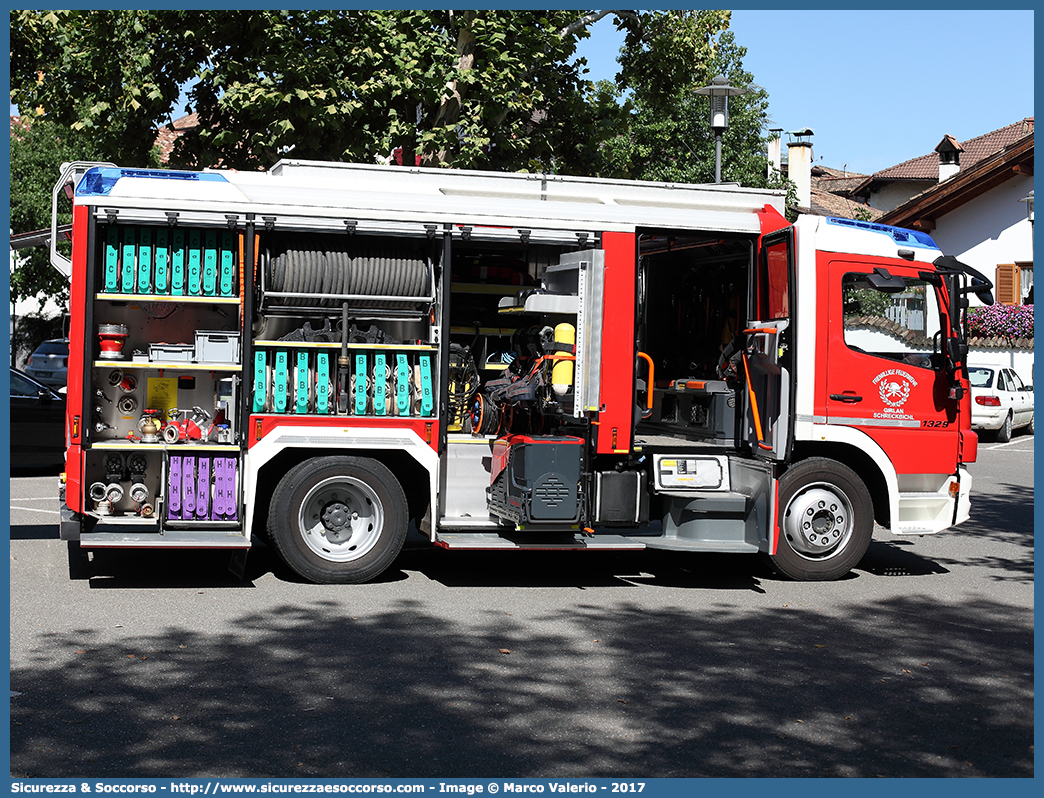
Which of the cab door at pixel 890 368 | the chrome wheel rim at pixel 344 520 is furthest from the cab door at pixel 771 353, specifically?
the chrome wheel rim at pixel 344 520

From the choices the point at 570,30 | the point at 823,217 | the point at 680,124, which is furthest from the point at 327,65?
the point at 680,124

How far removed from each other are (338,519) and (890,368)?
470cm

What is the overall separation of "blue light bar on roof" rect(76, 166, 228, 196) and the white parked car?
757 inches

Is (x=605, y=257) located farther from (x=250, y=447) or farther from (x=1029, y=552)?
(x=1029, y=552)

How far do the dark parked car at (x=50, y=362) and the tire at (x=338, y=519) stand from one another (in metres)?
24.6

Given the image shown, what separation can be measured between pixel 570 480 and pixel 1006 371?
20.6 m

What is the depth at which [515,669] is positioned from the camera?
7.05 metres

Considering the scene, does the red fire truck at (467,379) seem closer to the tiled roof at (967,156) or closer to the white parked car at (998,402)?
the white parked car at (998,402)

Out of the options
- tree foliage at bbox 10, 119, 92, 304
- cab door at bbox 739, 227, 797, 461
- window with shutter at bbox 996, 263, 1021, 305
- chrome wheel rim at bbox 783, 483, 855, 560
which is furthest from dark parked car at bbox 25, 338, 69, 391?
window with shutter at bbox 996, 263, 1021, 305

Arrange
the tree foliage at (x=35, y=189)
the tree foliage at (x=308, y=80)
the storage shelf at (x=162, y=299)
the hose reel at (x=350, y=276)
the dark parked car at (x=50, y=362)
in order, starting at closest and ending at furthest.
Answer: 1. the storage shelf at (x=162, y=299)
2. the hose reel at (x=350, y=276)
3. the tree foliage at (x=308, y=80)
4. the dark parked car at (x=50, y=362)
5. the tree foliage at (x=35, y=189)

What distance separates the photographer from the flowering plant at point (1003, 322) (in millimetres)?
35062

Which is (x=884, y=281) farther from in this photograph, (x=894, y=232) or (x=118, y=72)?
(x=118, y=72)

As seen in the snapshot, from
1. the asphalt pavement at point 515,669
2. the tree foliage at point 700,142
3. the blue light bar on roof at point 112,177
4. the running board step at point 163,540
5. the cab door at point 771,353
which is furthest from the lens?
the tree foliage at point 700,142

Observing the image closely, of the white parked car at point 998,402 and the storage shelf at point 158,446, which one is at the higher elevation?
the white parked car at point 998,402
